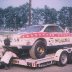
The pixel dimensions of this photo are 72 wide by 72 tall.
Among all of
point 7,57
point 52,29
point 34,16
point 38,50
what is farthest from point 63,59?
point 34,16

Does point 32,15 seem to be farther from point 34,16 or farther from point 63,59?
point 63,59

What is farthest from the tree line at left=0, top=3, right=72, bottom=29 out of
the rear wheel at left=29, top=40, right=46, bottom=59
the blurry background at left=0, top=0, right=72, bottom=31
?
the rear wheel at left=29, top=40, right=46, bottom=59

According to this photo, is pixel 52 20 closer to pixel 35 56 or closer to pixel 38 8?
pixel 38 8

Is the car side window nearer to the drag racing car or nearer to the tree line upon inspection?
the drag racing car

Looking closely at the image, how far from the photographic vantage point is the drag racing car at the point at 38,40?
11141 millimetres

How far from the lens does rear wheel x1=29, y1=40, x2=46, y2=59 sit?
37.3 ft

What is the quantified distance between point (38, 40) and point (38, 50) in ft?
1.67

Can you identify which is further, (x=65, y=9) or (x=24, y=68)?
(x=65, y=9)

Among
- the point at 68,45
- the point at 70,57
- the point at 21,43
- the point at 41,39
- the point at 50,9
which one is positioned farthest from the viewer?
the point at 50,9

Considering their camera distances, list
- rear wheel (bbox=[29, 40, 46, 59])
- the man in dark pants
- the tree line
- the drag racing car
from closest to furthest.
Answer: the man in dark pants
the drag racing car
rear wheel (bbox=[29, 40, 46, 59])
the tree line

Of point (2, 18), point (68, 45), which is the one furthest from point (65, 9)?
point (68, 45)

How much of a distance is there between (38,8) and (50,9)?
1880 millimetres

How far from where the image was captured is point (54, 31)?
13.0 meters

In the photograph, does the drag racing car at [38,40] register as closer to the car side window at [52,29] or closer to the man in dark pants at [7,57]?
the car side window at [52,29]
